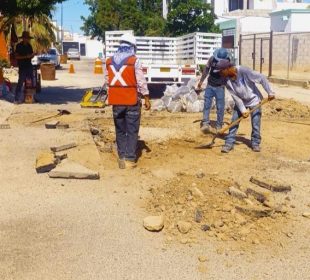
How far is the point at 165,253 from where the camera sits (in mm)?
4238

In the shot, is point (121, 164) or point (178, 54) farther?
point (178, 54)

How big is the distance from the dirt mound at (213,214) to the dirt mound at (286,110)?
6.43m

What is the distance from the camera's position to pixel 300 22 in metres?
38.1

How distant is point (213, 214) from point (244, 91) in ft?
10.5

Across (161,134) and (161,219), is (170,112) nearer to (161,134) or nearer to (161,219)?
(161,134)

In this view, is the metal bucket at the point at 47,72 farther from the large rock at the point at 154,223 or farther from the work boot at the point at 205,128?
the large rock at the point at 154,223

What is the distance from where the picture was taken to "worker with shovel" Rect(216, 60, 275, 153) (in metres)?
7.34

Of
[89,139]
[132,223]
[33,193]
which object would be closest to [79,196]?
[33,193]

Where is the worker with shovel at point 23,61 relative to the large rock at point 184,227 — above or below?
above

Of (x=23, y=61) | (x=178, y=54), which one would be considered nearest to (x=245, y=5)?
(x=178, y=54)

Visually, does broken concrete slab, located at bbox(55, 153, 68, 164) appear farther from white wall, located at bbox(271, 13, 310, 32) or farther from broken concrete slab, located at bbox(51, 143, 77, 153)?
white wall, located at bbox(271, 13, 310, 32)

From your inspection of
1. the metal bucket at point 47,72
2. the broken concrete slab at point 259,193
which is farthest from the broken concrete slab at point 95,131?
the metal bucket at point 47,72

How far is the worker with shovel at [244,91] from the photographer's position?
7344mm

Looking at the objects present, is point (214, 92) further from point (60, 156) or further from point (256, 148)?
point (60, 156)
